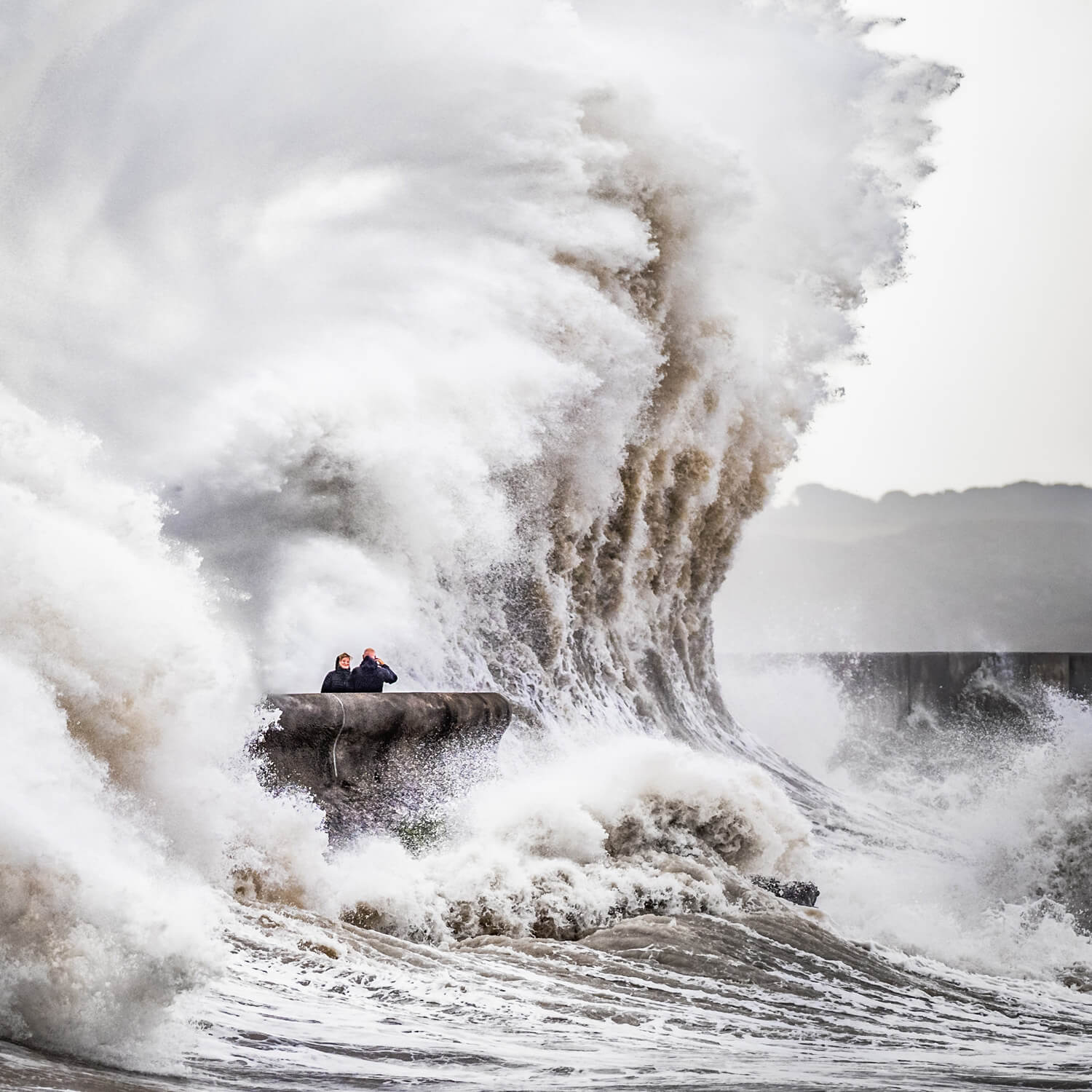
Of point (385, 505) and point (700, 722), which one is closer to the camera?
point (385, 505)

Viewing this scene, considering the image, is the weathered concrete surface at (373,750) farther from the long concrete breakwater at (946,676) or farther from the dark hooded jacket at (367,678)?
the long concrete breakwater at (946,676)

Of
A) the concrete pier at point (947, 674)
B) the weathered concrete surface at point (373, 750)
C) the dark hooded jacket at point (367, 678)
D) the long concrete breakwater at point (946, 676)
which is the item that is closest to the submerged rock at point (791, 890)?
the weathered concrete surface at point (373, 750)

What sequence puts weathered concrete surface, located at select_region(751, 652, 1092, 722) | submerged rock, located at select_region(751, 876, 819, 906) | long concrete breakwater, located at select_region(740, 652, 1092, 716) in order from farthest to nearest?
1. long concrete breakwater, located at select_region(740, 652, 1092, 716)
2. weathered concrete surface, located at select_region(751, 652, 1092, 722)
3. submerged rock, located at select_region(751, 876, 819, 906)

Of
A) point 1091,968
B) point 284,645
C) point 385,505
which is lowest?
point 1091,968

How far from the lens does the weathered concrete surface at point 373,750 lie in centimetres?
549

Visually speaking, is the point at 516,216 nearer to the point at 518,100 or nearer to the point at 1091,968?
the point at 518,100

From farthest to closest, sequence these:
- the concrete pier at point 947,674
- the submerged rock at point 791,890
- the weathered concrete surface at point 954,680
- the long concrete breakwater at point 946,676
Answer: the concrete pier at point 947,674 < the long concrete breakwater at point 946,676 < the weathered concrete surface at point 954,680 < the submerged rock at point 791,890

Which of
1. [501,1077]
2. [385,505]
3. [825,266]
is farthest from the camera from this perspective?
[825,266]

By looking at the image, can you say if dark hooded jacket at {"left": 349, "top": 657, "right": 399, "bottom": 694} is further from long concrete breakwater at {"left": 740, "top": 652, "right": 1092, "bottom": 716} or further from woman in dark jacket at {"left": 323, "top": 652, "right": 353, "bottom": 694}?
long concrete breakwater at {"left": 740, "top": 652, "right": 1092, "bottom": 716}

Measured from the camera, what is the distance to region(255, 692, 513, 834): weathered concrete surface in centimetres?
549

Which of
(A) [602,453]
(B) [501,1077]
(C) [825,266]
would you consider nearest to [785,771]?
(A) [602,453]

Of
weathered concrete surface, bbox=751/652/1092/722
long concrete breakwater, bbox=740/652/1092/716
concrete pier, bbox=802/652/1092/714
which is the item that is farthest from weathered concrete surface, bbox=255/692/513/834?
concrete pier, bbox=802/652/1092/714

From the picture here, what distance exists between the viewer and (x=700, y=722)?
457 inches

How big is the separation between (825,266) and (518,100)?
3.80 m
